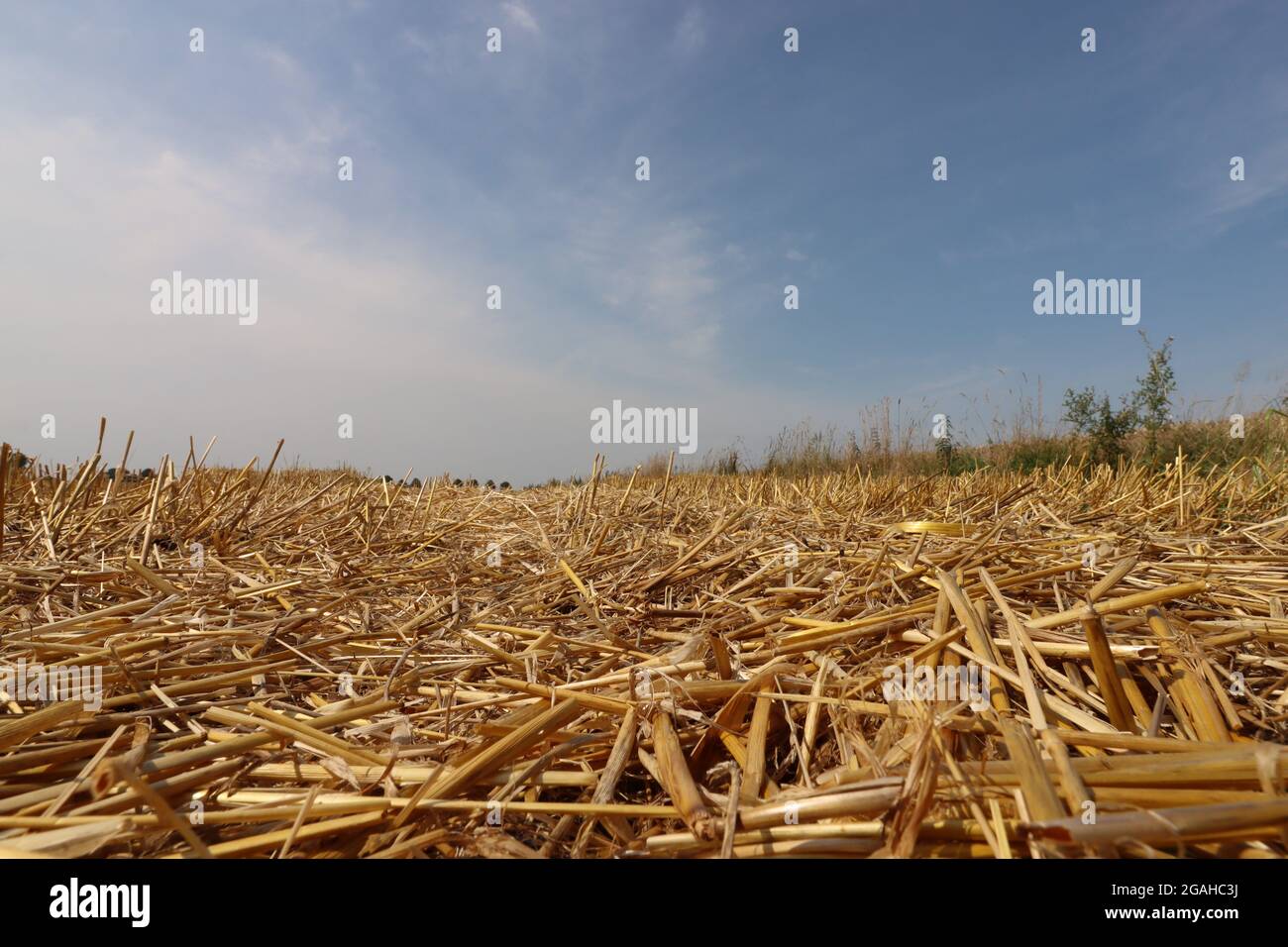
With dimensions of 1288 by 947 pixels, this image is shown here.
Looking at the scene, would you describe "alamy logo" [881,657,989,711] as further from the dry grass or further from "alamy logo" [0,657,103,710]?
"alamy logo" [0,657,103,710]

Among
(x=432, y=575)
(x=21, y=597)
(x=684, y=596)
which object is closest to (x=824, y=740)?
(x=684, y=596)

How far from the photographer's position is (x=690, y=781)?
108cm

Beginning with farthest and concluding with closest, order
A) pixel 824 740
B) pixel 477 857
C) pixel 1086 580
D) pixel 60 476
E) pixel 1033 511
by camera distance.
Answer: pixel 1033 511 < pixel 60 476 < pixel 1086 580 < pixel 824 740 < pixel 477 857

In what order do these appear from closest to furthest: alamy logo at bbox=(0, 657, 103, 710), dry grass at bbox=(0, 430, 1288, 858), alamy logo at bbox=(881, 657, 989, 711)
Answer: dry grass at bbox=(0, 430, 1288, 858)
alamy logo at bbox=(881, 657, 989, 711)
alamy logo at bbox=(0, 657, 103, 710)

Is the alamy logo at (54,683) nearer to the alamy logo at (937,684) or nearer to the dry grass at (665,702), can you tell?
the dry grass at (665,702)

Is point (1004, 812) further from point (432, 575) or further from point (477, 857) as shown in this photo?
point (432, 575)

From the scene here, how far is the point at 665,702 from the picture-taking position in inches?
52.6
